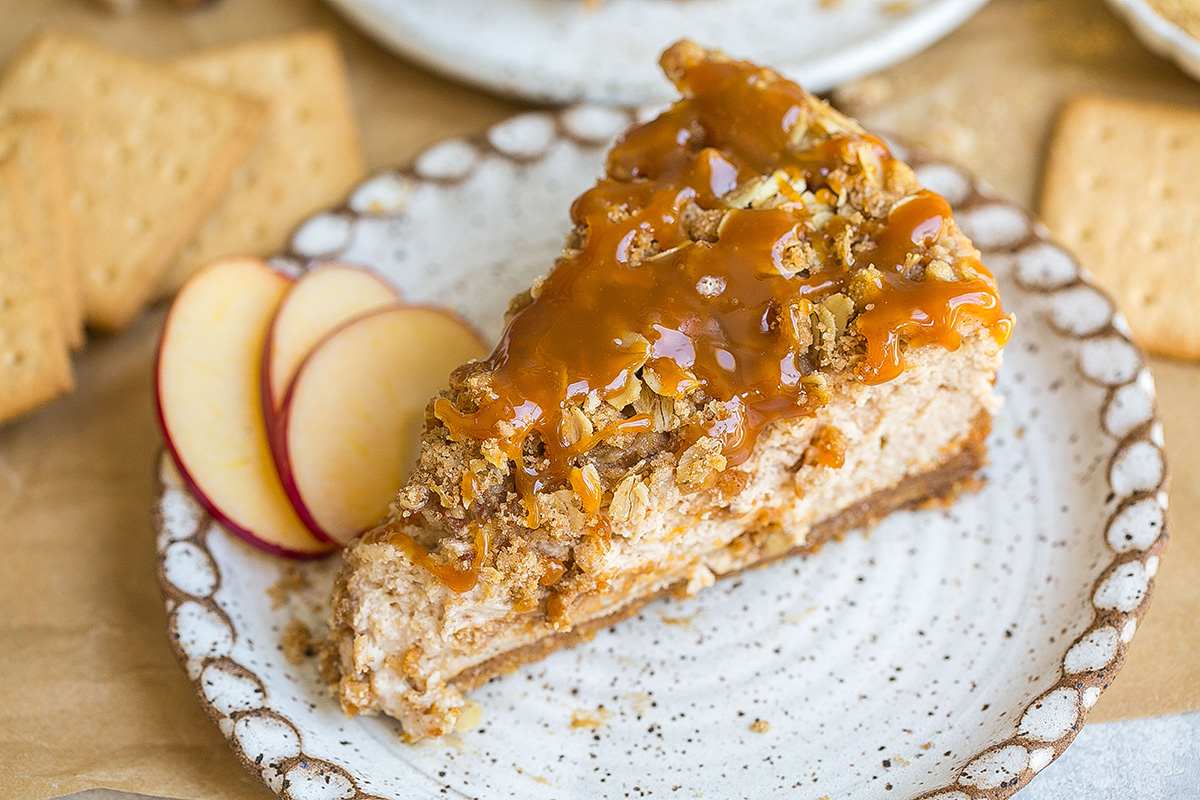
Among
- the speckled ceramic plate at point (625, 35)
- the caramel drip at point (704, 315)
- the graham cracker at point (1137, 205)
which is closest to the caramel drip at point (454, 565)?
the caramel drip at point (704, 315)

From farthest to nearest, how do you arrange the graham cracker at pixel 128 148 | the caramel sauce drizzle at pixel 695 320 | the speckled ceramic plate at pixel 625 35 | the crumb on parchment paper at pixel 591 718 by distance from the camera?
the speckled ceramic plate at pixel 625 35
the graham cracker at pixel 128 148
the crumb on parchment paper at pixel 591 718
the caramel sauce drizzle at pixel 695 320

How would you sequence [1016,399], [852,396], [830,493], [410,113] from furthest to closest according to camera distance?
1. [410,113]
2. [1016,399]
3. [830,493]
4. [852,396]

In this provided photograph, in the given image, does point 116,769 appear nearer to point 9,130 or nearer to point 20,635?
point 20,635

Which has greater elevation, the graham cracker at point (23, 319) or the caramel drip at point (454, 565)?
the caramel drip at point (454, 565)

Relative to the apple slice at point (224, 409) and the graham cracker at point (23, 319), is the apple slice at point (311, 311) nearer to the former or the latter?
the apple slice at point (224, 409)

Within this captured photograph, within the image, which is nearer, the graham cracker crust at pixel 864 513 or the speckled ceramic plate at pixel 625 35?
the graham cracker crust at pixel 864 513

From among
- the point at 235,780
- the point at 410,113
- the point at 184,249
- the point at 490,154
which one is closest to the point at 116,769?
the point at 235,780

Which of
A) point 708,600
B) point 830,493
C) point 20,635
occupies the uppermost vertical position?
point 830,493
